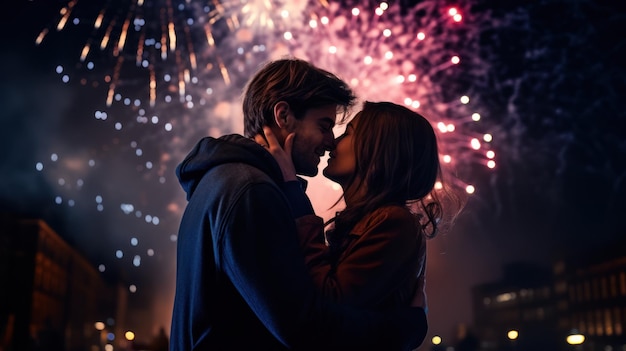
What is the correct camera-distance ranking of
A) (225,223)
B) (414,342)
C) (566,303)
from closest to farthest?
(225,223)
(414,342)
(566,303)

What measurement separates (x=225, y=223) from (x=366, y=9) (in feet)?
49.1

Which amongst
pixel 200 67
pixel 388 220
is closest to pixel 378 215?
pixel 388 220

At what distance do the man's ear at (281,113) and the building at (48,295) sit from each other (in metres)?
24.9

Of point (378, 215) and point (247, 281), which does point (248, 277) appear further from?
point (378, 215)

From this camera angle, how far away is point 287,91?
293 cm

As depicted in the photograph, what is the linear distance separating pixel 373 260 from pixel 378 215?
9.4 inches

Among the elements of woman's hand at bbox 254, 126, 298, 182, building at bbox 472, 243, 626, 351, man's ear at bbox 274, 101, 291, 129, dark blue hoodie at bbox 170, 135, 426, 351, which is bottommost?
dark blue hoodie at bbox 170, 135, 426, 351

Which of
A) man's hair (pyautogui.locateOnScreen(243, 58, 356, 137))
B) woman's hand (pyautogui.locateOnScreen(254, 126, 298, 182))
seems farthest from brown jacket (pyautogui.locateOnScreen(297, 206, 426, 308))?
man's hair (pyautogui.locateOnScreen(243, 58, 356, 137))

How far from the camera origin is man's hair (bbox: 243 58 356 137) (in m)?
2.94

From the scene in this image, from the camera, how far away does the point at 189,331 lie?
2.39 m

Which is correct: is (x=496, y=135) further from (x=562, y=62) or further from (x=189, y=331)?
(x=189, y=331)

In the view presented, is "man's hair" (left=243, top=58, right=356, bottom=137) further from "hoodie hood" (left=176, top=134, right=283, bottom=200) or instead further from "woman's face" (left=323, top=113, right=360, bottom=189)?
"hoodie hood" (left=176, top=134, right=283, bottom=200)

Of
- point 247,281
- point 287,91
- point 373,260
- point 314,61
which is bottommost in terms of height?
point 247,281

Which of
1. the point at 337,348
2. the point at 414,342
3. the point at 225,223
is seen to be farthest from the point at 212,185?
the point at 414,342
